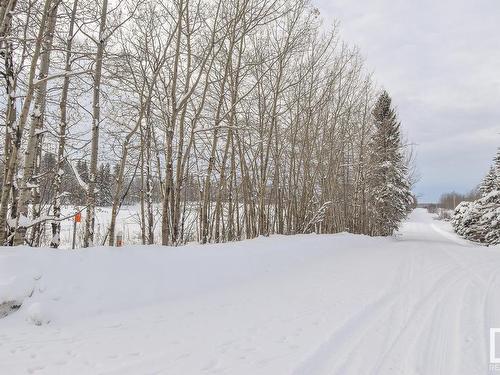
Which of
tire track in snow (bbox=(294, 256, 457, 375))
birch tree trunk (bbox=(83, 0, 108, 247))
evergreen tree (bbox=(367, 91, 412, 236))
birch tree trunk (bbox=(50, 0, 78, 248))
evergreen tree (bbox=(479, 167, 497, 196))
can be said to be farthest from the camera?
evergreen tree (bbox=(479, 167, 497, 196))

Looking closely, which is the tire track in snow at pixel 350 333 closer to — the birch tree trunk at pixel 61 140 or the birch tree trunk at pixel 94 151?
the birch tree trunk at pixel 94 151

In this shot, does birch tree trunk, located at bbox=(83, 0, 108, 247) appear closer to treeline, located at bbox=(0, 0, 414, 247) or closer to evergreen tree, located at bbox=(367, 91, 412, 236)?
treeline, located at bbox=(0, 0, 414, 247)

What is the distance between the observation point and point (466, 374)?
2.62m

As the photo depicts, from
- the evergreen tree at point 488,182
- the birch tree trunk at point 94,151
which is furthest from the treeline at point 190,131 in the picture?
the evergreen tree at point 488,182

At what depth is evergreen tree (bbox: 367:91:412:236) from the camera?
2361 cm

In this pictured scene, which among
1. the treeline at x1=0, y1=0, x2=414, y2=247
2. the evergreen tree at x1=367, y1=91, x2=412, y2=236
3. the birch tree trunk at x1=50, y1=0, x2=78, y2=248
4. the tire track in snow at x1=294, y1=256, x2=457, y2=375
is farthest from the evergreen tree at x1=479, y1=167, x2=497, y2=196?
the birch tree trunk at x1=50, y1=0, x2=78, y2=248

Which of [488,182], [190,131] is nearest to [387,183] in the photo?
[488,182]

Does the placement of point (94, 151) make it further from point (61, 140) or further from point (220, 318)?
point (220, 318)

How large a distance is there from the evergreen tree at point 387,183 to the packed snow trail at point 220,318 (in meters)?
18.2

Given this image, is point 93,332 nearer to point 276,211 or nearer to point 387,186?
point 276,211

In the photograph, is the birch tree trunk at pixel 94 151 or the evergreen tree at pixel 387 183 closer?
the birch tree trunk at pixel 94 151

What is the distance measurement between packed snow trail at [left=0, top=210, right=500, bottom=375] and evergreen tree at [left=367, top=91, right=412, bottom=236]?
59.6 ft

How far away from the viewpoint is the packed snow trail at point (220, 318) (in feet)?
9.11

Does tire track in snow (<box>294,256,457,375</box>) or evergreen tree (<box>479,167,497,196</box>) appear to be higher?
evergreen tree (<box>479,167,497,196</box>)
